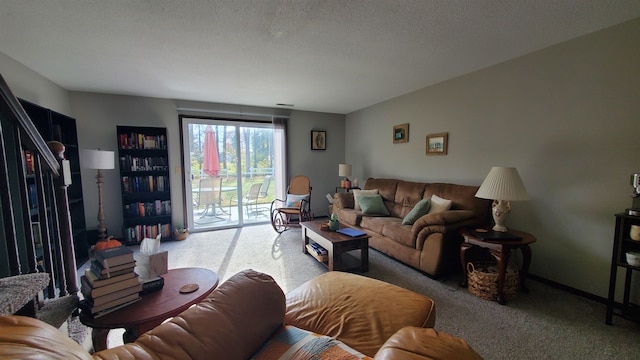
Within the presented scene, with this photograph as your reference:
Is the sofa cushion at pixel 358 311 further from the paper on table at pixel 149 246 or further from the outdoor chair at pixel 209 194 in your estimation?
the outdoor chair at pixel 209 194

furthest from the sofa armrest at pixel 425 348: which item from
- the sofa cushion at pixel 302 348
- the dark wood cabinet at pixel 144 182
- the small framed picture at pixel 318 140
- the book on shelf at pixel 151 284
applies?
the small framed picture at pixel 318 140

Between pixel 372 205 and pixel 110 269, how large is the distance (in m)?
3.17

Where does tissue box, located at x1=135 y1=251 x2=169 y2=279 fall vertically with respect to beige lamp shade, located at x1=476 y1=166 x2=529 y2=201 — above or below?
below

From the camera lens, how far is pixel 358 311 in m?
1.34

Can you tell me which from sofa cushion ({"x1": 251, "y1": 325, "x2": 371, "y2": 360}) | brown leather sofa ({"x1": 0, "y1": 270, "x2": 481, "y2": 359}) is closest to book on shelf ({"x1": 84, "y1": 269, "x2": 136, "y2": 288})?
brown leather sofa ({"x1": 0, "y1": 270, "x2": 481, "y2": 359})

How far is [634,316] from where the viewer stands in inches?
75.0

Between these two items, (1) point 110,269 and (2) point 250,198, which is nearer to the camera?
(1) point 110,269

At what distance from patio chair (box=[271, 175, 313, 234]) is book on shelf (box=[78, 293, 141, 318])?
3.07 m

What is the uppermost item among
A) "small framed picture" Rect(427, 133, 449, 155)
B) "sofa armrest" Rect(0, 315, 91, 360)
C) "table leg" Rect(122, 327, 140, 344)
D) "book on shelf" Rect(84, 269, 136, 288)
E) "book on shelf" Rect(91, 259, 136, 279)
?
"small framed picture" Rect(427, 133, 449, 155)

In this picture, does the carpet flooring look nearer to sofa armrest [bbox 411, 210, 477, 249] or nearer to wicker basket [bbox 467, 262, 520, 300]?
wicker basket [bbox 467, 262, 520, 300]

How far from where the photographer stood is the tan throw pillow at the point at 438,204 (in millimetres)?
3042

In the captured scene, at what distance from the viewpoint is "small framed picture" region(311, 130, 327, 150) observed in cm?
542

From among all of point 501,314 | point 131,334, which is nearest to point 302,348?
point 131,334

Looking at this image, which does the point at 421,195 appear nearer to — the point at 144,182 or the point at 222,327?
the point at 222,327
